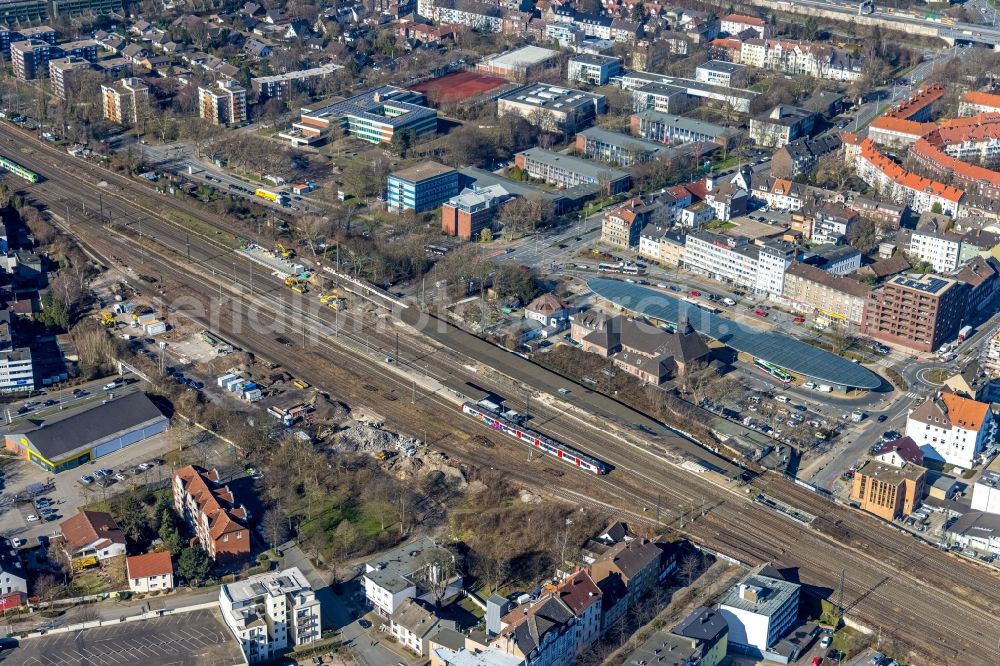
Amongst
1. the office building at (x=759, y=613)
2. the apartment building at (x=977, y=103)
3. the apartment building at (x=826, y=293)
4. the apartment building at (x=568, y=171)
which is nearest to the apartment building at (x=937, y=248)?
the apartment building at (x=826, y=293)

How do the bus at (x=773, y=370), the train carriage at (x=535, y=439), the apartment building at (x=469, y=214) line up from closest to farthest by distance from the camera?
the train carriage at (x=535, y=439)
the bus at (x=773, y=370)
the apartment building at (x=469, y=214)

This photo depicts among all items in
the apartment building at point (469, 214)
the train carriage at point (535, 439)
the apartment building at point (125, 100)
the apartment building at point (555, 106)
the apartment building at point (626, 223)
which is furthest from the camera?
the apartment building at point (125, 100)

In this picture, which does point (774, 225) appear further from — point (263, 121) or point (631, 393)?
point (263, 121)

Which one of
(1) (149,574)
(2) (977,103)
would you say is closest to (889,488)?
(1) (149,574)

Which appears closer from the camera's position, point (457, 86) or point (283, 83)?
point (283, 83)

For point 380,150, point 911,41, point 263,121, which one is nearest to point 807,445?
point 380,150

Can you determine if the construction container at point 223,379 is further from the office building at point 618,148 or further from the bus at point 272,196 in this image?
the office building at point 618,148

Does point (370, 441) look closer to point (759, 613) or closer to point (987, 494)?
point (759, 613)
